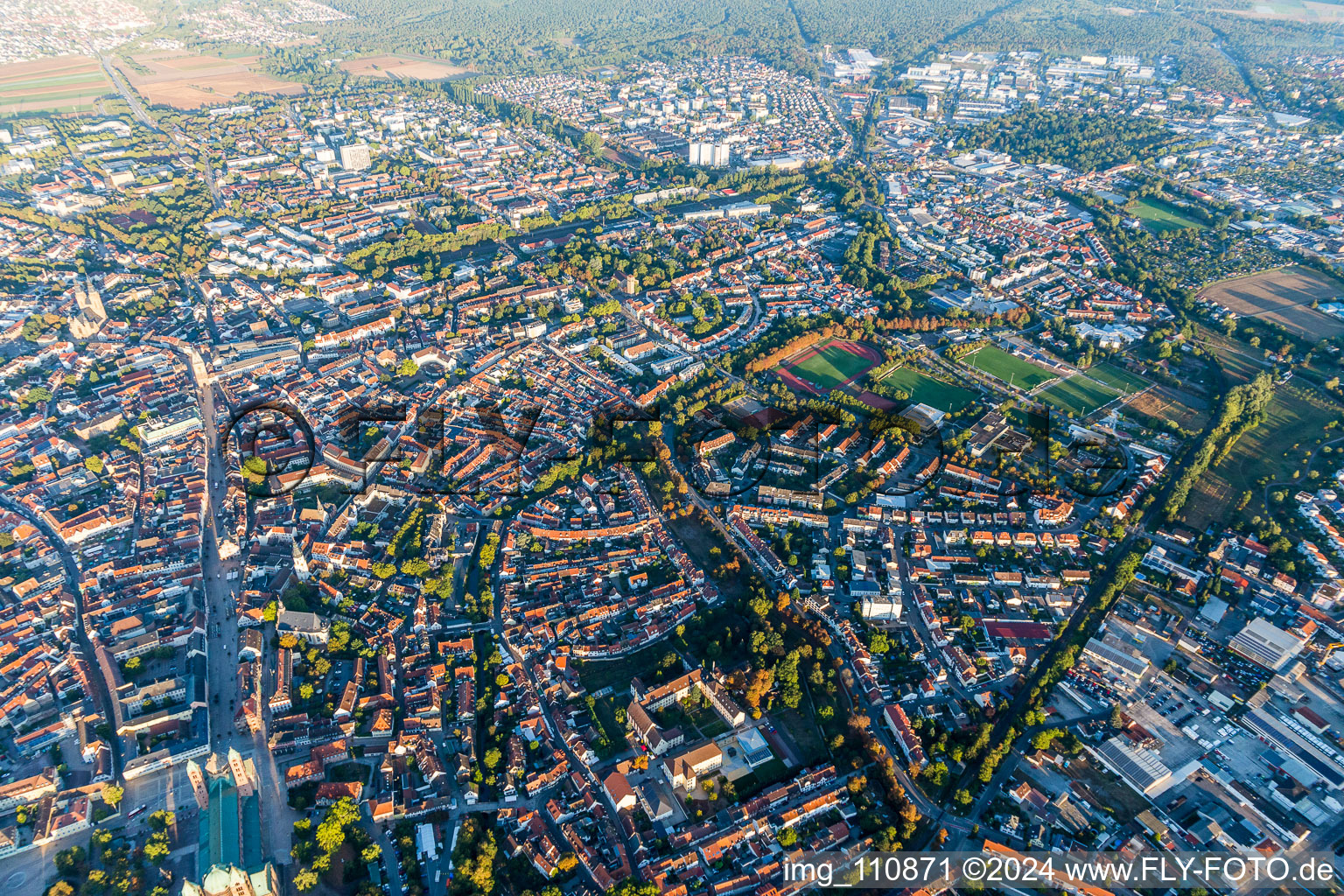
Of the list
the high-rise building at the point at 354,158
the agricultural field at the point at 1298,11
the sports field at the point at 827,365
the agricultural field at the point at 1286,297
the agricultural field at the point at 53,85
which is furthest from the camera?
the agricultural field at the point at 1298,11

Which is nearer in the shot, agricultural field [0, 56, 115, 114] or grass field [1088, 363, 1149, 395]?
grass field [1088, 363, 1149, 395]

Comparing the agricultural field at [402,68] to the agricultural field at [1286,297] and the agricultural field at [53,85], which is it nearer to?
the agricultural field at [53,85]

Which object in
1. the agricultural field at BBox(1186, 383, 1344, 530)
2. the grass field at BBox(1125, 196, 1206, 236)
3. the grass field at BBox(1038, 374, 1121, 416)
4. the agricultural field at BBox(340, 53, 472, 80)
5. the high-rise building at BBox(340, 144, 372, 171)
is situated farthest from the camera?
the agricultural field at BBox(340, 53, 472, 80)

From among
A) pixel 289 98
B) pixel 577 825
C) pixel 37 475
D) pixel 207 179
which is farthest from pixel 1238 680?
pixel 289 98

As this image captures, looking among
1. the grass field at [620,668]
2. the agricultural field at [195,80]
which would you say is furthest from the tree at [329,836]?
the agricultural field at [195,80]

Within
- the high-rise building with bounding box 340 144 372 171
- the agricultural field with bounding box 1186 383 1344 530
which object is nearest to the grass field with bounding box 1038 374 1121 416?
the agricultural field with bounding box 1186 383 1344 530

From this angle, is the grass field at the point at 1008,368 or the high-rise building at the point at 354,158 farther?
the high-rise building at the point at 354,158

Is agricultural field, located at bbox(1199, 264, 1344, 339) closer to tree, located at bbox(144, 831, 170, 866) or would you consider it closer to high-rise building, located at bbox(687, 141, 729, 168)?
high-rise building, located at bbox(687, 141, 729, 168)

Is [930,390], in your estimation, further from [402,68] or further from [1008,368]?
[402,68]
